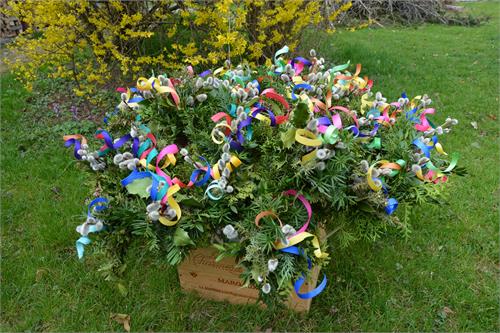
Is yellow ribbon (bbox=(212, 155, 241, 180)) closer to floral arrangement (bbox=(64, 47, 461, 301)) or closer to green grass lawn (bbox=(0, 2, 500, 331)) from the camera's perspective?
floral arrangement (bbox=(64, 47, 461, 301))

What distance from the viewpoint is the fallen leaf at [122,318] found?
2145 millimetres

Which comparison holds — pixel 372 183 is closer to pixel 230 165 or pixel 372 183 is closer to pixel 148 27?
pixel 230 165

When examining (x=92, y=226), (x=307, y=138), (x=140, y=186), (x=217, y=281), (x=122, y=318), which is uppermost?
(x=307, y=138)

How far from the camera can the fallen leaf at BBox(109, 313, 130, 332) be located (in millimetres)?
2145

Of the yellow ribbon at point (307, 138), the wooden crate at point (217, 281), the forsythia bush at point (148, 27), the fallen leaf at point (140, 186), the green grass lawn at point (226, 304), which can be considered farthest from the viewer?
the forsythia bush at point (148, 27)

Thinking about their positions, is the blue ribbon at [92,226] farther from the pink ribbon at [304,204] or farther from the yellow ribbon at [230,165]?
the pink ribbon at [304,204]

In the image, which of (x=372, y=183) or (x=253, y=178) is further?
(x=253, y=178)

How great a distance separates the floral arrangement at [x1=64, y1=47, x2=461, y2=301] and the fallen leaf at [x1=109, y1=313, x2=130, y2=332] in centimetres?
68

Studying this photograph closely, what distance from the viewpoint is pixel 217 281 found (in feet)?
7.12

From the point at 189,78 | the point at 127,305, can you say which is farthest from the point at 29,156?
the point at 189,78

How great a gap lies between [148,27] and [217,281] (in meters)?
2.90

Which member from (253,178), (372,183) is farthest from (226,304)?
(372,183)

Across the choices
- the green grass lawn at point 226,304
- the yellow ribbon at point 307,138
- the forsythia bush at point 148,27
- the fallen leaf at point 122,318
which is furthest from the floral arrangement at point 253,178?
the forsythia bush at point 148,27

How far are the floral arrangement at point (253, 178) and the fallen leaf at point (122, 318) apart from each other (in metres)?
0.68
